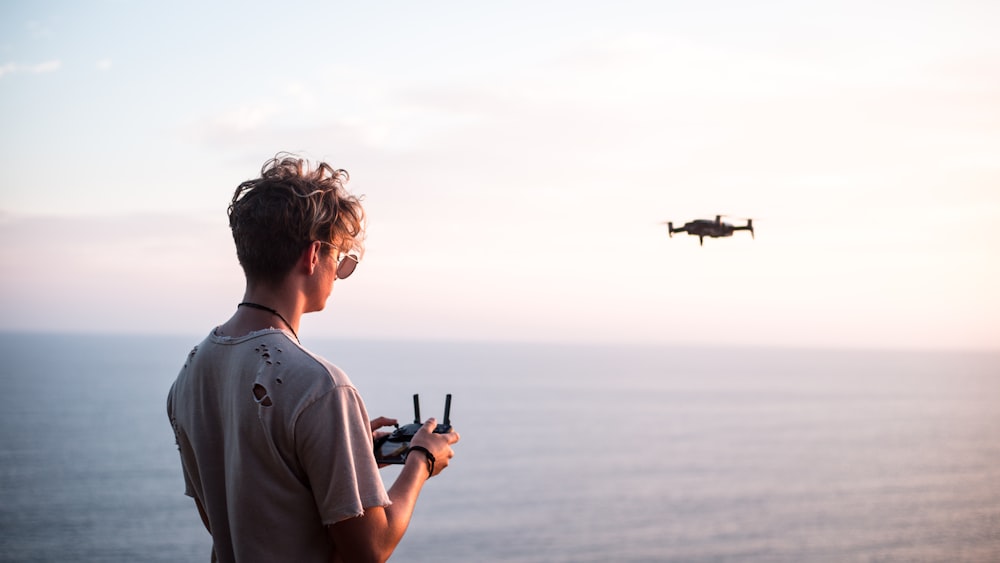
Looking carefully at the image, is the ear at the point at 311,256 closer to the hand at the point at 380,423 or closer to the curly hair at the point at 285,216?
the curly hair at the point at 285,216

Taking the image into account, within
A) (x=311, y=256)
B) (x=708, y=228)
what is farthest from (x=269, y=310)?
(x=708, y=228)

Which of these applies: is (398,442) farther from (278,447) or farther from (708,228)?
(708,228)

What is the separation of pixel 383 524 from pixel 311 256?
909 millimetres

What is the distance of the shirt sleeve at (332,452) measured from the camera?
2.54 metres

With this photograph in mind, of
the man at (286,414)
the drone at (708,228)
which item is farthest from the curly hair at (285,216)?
the drone at (708,228)

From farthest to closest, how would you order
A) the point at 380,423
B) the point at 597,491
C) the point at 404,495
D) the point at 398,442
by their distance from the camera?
1. the point at 597,491
2. the point at 380,423
3. the point at 398,442
4. the point at 404,495

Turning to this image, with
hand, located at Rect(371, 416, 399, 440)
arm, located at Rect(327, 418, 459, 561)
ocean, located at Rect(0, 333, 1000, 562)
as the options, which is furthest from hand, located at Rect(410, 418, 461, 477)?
ocean, located at Rect(0, 333, 1000, 562)

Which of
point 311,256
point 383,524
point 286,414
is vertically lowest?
point 383,524

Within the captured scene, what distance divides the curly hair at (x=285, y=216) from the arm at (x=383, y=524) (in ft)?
2.64

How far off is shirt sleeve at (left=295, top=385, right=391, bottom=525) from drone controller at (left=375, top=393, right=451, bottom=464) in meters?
0.54

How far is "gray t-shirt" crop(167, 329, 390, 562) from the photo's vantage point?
8.38 ft

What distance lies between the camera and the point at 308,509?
107 inches

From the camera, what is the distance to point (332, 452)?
255 cm

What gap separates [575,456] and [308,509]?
150 meters
